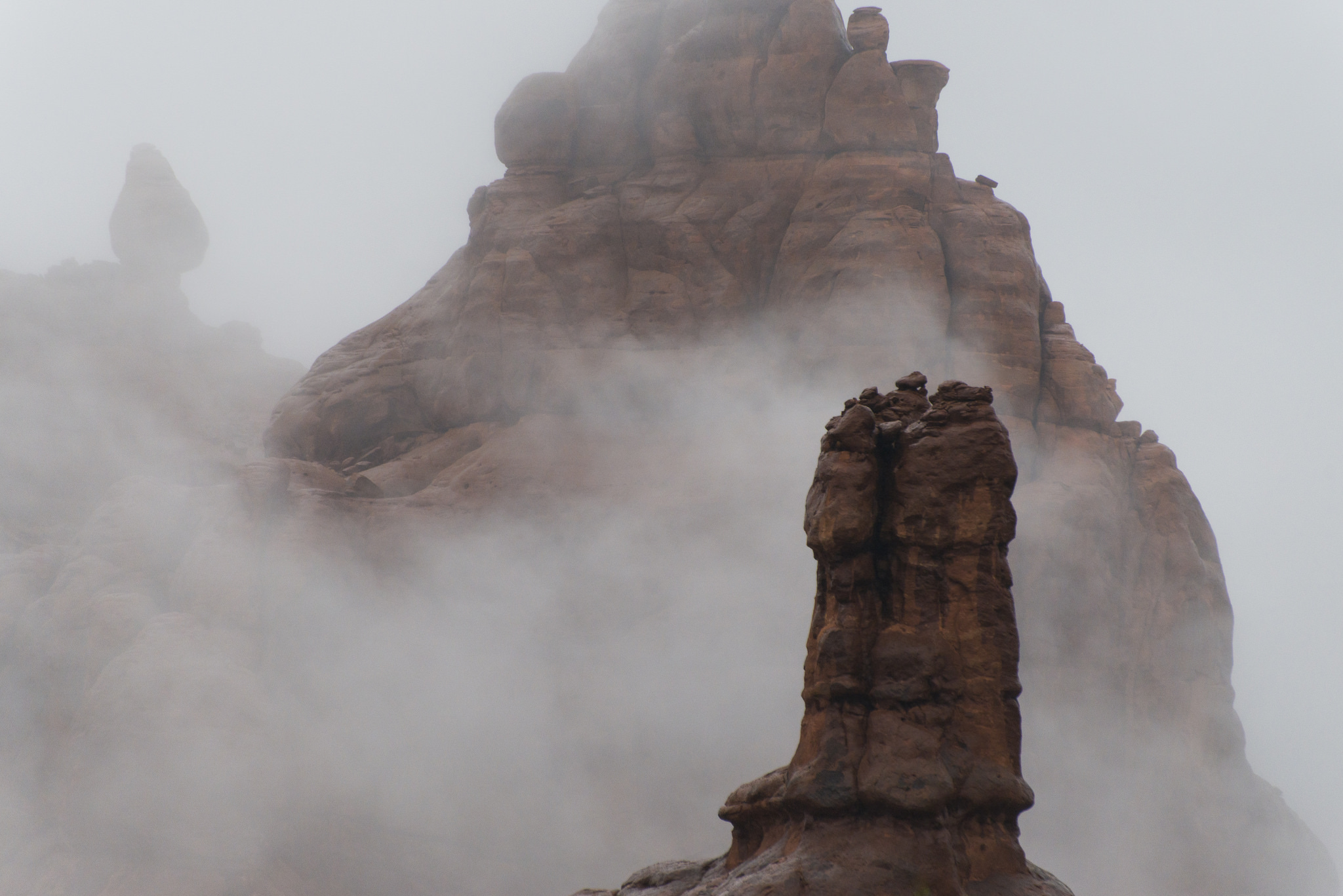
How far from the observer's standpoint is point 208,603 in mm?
23516

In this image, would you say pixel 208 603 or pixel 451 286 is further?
pixel 451 286

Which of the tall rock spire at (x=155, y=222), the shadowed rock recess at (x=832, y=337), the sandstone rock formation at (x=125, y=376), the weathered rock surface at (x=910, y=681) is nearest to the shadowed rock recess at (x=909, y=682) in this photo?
the weathered rock surface at (x=910, y=681)

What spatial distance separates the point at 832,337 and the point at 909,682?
15716 mm

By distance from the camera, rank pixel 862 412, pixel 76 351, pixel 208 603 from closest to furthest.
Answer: pixel 862 412 < pixel 208 603 < pixel 76 351

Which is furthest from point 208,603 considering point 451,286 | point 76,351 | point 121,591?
point 76,351

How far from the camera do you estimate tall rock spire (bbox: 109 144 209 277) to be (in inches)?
1885

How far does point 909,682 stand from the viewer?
11.3 meters

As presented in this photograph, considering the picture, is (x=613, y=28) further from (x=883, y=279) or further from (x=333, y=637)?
(x=333, y=637)

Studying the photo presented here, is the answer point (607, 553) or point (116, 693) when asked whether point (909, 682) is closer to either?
point (607, 553)

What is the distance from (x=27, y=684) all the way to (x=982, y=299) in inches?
845

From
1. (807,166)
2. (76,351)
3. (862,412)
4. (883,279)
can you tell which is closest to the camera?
(862,412)

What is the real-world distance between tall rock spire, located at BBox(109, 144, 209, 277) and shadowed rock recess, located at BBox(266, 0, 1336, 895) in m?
20.5

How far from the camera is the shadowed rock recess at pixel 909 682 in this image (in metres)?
10.8

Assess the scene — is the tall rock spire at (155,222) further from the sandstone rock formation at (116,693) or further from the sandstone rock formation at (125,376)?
the sandstone rock formation at (116,693)
